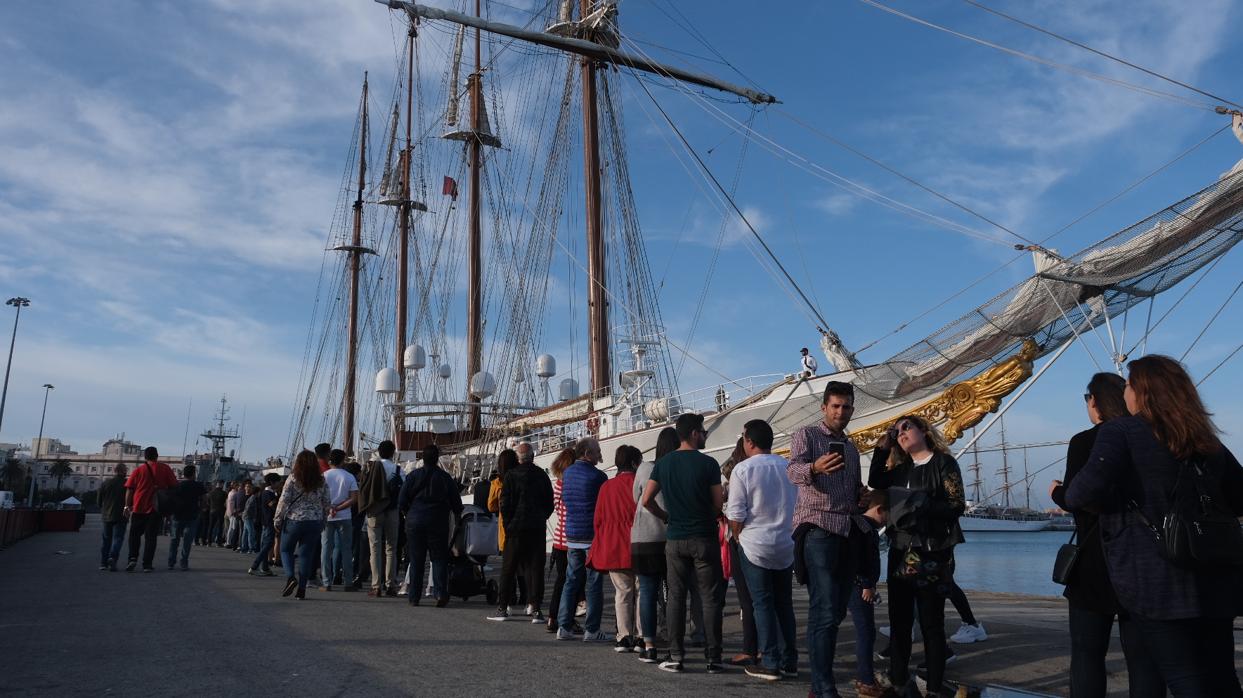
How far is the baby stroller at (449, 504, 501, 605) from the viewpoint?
1019 cm

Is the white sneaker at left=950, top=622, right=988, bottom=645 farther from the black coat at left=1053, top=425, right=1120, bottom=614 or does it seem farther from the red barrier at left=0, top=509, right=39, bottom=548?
the red barrier at left=0, top=509, right=39, bottom=548

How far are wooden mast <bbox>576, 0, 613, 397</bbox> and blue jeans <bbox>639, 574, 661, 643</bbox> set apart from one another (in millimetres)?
19219

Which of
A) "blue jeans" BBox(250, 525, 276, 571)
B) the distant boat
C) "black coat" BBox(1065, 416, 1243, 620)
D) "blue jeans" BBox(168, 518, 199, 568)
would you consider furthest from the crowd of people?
the distant boat

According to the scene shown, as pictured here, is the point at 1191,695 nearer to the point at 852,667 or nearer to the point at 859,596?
the point at 859,596

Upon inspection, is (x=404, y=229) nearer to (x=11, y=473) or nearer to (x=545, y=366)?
(x=545, y=366)

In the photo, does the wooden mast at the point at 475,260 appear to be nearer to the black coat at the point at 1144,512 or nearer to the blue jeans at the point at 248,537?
the blue jeans at the point at 248,537

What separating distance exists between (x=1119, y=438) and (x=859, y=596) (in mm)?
2508

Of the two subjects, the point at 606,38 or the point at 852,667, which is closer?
the point at 852,667

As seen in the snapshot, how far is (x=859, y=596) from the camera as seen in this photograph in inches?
218

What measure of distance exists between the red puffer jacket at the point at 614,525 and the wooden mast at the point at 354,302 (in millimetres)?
44707

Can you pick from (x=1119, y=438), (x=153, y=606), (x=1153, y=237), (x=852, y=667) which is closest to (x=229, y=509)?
(x=153, y=606)

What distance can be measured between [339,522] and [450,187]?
38.2 meters

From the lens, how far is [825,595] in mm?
5191

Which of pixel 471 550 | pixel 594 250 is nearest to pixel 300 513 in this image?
pixel 471 550
